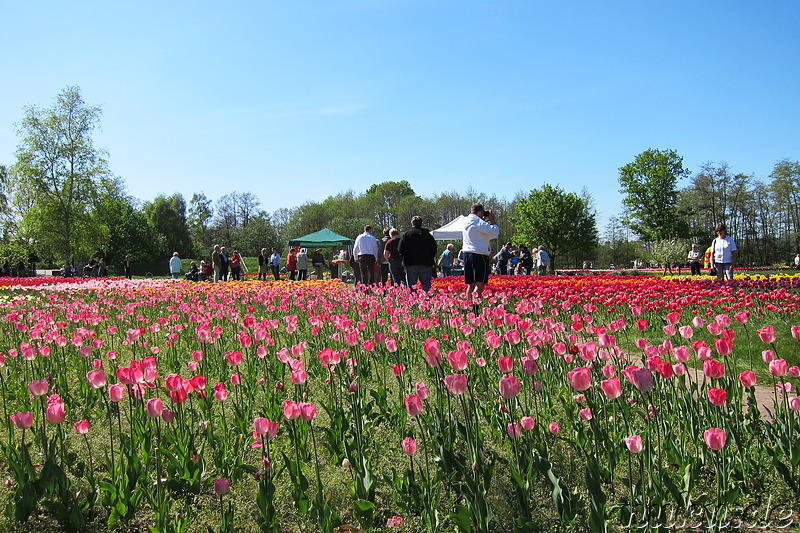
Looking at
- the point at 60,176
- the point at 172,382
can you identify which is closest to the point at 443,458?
the point at 172,382

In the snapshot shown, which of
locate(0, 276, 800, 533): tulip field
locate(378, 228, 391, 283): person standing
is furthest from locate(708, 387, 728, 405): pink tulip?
locate(378, 228, 391, 283): person standing

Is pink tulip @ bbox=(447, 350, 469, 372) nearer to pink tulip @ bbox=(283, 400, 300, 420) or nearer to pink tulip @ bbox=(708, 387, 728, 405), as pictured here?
pink tulip @ bbox=(283, 400, 300, 420)

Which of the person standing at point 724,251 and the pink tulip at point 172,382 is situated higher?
the person standing at point 724,251

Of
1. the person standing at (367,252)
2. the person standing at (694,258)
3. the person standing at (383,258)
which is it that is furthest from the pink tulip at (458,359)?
the person standing at (694,258)

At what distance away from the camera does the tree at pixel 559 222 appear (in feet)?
154

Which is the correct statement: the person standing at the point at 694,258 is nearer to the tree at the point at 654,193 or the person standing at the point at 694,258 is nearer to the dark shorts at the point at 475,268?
the dark shorts at the point at 475,268

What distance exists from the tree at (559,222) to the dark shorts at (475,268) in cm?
3926

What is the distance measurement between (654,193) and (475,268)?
4956 centimetres

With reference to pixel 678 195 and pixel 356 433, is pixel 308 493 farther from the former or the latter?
pixel 678 195

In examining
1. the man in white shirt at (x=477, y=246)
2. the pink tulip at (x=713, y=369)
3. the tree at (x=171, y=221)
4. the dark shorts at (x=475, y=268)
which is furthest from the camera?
the tree at (x=171, y=221)

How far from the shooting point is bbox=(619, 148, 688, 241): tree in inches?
2036

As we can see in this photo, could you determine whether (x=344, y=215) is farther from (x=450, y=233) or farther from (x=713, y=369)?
(x=713, y=369)

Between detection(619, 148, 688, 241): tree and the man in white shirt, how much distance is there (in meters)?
47.8

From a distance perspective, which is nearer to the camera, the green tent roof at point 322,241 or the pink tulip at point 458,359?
the pink tulip at point 458,359
